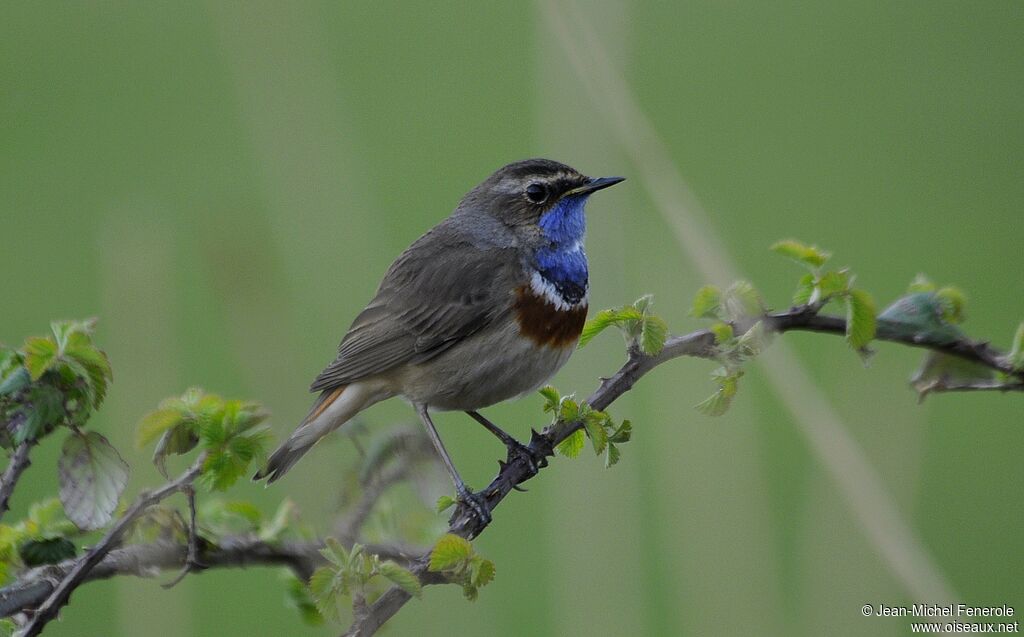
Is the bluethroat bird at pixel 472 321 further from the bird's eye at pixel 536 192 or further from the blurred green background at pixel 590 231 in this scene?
the blurred green background at pixel 590 231

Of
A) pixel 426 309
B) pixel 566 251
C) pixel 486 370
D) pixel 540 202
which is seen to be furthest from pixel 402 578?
pixel 540 202

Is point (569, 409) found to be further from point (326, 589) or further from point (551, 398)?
point (326, 589)

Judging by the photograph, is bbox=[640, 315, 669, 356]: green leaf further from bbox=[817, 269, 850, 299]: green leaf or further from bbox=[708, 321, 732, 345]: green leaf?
bbox=[817, 269, 850, 299]: green leaf

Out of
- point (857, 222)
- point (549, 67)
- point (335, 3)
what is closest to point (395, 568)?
point (549, 67)

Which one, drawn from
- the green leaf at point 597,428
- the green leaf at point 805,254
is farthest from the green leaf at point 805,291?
the green leaf at point 597,428

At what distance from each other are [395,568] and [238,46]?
1.61 m

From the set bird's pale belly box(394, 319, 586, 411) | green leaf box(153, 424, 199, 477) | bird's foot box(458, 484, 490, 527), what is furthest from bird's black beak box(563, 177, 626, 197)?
green leaf box(153, 424, 199, 477)

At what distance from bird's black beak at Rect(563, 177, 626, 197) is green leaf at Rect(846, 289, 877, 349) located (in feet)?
4.43

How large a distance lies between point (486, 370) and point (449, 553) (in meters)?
1.60

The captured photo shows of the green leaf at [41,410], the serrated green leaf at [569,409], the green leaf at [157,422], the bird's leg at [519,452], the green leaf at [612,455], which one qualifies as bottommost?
the bird's leg at [519,452]

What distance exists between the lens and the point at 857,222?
29.8 ft

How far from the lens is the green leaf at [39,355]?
1.68 m

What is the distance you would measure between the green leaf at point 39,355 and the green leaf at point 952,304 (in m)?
1.39

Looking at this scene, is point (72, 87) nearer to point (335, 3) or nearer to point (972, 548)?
point (335, 3)
